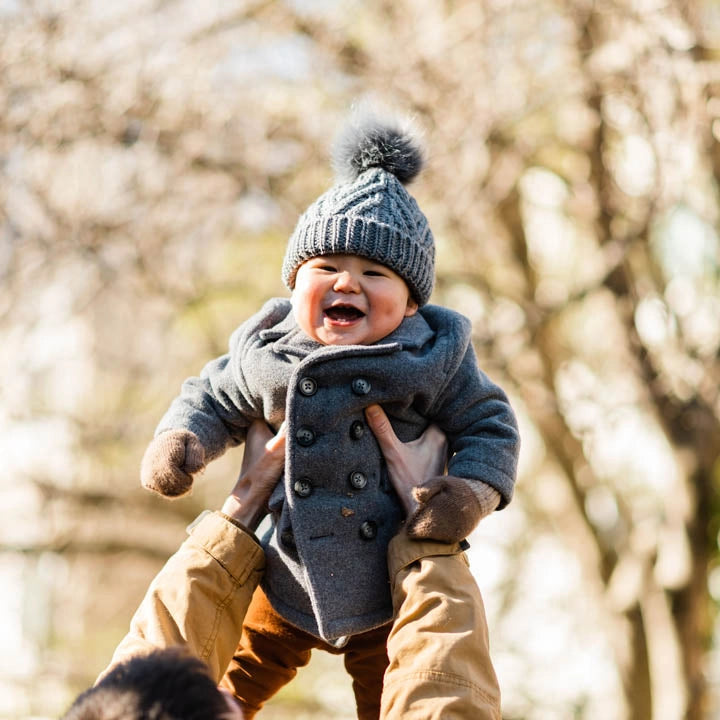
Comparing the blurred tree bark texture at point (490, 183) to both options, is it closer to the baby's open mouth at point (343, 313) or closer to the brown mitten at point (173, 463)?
the baby's open mouth at point (343, 313)

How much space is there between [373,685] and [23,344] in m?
4.93

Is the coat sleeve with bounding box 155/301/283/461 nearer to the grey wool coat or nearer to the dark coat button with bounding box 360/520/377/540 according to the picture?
the grey wool coat

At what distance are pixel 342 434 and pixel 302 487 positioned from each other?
0.39 ft

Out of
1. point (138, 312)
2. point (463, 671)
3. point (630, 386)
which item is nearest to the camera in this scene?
point (463, 671)

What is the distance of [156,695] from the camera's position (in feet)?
3.90

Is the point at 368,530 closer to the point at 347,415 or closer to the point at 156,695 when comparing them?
the point at 347,415

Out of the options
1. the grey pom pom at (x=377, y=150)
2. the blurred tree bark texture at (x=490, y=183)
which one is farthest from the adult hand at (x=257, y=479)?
the blurred tree bark texture at (x=490, y=183)

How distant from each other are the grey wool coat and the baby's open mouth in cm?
6

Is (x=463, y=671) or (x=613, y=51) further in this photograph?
(x=613, y=51)

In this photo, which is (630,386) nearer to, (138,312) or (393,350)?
(393,350)

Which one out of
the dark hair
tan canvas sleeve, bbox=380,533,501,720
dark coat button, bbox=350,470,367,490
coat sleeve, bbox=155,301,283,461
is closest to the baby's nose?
coat sleeve, bbox=155,301,283,461

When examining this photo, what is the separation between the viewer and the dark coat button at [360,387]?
182cm

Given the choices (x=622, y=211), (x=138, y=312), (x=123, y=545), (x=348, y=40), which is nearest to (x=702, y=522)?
(x=622, y=211)

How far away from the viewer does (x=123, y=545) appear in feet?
30.8
